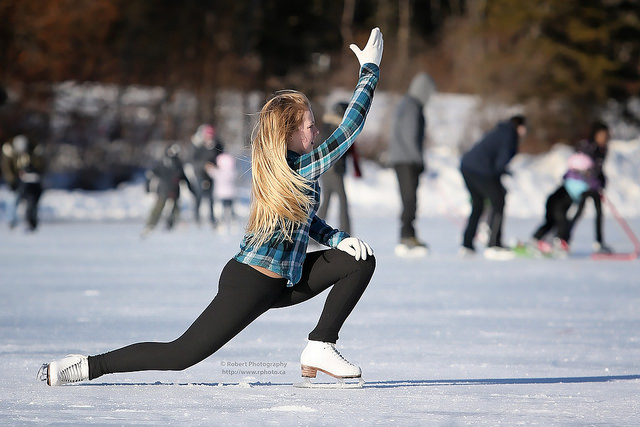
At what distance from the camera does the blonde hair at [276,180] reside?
4.08 metres

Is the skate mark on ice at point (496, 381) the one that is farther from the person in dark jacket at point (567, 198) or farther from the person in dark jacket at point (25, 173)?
the person in dark jacket at point (25, 173)

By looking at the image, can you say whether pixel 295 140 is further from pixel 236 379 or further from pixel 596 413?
pixel 596 413

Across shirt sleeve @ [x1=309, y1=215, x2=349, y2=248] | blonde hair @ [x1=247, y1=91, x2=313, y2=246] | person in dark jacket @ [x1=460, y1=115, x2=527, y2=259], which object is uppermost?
person in dark jacket @ [x1=460, y1=115, x2=527, y2=259]

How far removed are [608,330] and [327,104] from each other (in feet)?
90.7

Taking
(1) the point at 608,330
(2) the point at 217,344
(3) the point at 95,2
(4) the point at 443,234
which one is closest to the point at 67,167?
(3) the point at 95,2

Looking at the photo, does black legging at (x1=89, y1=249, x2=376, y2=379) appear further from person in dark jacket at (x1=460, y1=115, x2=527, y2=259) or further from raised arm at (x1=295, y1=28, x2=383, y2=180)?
person in dark jacket at (x1=460, y1=115, x2=527, y2=259)

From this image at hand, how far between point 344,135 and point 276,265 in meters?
0.53

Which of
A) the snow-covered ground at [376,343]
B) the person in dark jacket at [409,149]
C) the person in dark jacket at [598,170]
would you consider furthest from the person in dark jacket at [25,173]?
the person in dark jacket at [598,170]

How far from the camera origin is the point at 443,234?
16188mm

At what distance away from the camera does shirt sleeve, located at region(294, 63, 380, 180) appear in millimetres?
4172

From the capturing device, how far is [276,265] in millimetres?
4141

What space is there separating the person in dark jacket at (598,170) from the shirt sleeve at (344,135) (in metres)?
8.22

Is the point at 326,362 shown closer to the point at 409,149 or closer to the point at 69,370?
the point at 69,370

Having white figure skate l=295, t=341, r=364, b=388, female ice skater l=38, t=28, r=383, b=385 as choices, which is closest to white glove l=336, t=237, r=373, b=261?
female ice skater l=38, t=28, r=383, b=385
